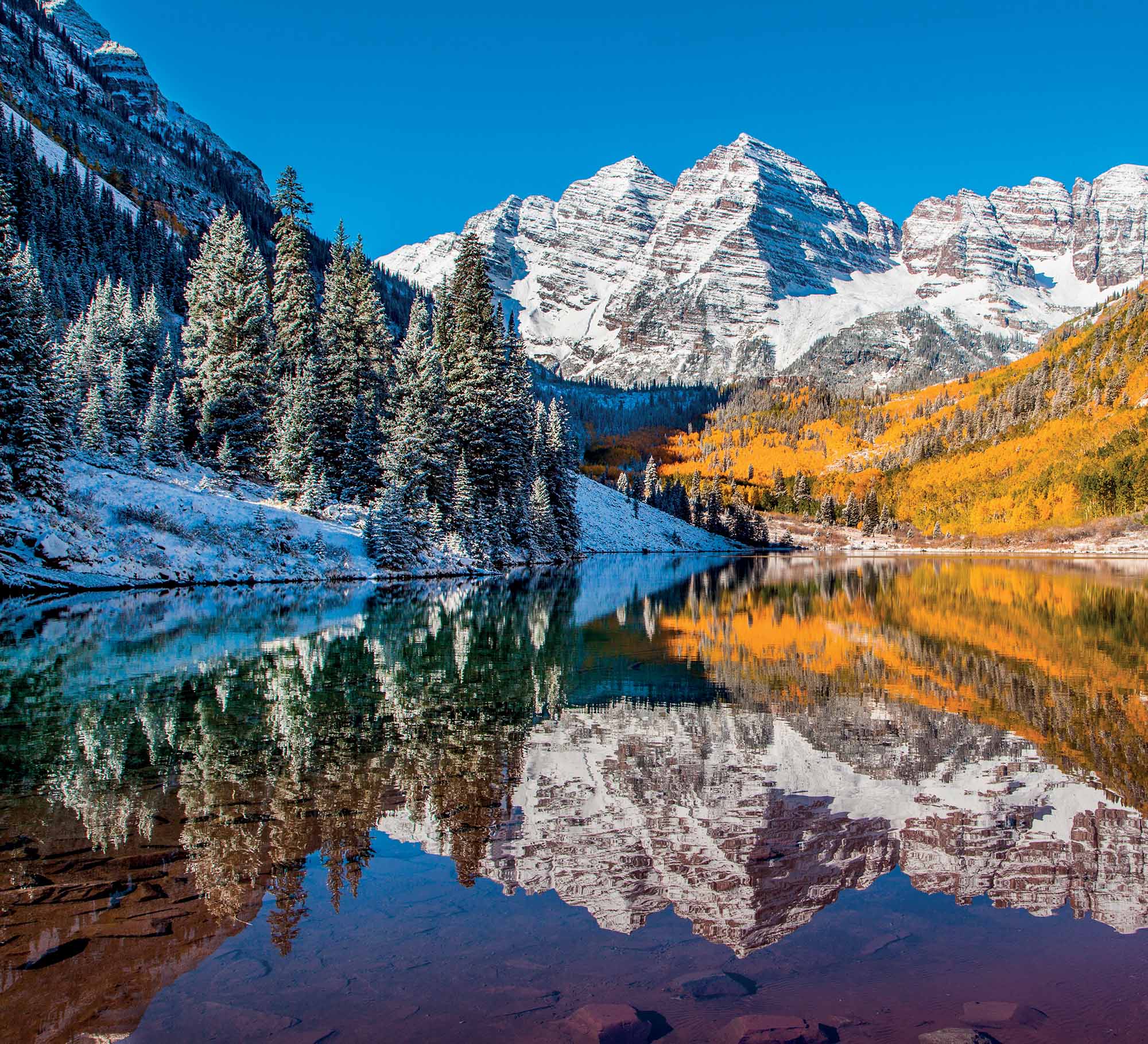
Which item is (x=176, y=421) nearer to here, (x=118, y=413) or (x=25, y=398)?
(x=118, y=413)

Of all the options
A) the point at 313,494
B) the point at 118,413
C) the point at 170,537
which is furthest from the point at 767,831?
the point at 118,413

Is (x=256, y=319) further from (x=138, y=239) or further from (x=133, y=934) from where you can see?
(x=138, y=239)

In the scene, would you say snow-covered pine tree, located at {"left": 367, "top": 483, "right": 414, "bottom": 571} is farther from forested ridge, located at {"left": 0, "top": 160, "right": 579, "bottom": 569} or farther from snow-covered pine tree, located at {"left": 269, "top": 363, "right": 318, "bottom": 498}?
snow-covered pine tree, located at {"left": 269, "top": 363, "right": 318, "bottom": 498}

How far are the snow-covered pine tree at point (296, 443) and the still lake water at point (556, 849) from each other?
34105mm

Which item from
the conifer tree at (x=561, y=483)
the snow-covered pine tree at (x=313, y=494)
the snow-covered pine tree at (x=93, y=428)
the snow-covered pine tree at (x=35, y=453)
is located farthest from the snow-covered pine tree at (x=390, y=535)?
the conifer tree at (x=561, y=483)

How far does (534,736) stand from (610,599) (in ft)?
97.3

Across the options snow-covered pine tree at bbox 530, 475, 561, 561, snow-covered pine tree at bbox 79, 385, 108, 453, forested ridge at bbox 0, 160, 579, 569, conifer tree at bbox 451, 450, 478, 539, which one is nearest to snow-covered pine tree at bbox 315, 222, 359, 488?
forested ridge at bbox 0, 160, 579, 569

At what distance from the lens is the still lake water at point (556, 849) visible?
5.55 m

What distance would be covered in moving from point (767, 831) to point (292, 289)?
61.6 m

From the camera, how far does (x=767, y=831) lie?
867 centimetres

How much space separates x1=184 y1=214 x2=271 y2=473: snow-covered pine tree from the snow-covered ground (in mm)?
4804

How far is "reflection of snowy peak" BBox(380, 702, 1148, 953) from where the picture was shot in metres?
7.20

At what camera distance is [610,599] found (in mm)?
42375

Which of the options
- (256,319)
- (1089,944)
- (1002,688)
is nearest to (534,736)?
(1089,944)
